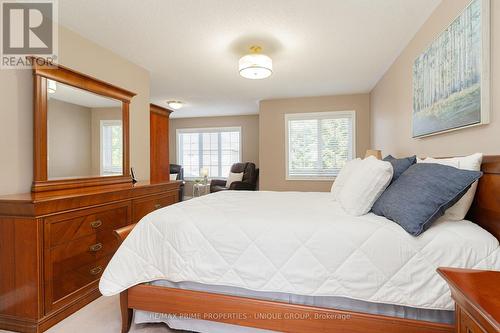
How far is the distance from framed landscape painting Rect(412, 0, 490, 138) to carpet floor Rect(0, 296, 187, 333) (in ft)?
7.73

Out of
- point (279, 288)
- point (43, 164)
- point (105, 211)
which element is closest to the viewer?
point (279, 288)

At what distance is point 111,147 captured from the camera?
8.90 ft

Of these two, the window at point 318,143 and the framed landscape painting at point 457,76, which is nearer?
the framed landscape painting at point 457,76

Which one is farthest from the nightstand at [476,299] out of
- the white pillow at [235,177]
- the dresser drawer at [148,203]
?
the white pillow at [235,177]

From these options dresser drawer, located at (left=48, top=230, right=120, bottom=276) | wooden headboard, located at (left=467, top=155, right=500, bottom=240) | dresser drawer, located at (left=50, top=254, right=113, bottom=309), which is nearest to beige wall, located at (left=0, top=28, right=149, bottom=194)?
dresser drawer, located at (left=48, top=230, right=120, bottom=276)

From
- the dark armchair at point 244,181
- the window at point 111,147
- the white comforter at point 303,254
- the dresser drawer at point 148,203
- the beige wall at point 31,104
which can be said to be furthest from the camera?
the dark armchair at point 244,181

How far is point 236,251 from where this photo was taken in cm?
141

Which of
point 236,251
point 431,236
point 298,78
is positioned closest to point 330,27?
point 298,78

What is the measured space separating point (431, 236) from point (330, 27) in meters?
1.97

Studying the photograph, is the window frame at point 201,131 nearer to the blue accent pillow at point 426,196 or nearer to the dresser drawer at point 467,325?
the blue accent pillow at point 426,196

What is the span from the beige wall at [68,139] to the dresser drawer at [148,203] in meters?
0.55

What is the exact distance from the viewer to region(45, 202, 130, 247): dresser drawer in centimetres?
175

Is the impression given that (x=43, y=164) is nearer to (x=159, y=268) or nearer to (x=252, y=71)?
(x=159, y=268)

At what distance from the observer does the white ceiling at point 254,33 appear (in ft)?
6.65
